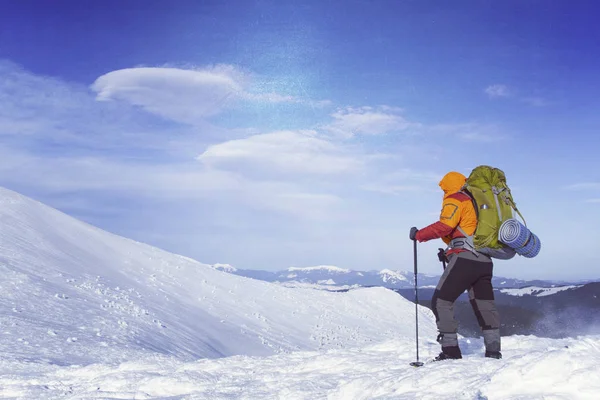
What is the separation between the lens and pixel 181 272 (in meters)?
23.7

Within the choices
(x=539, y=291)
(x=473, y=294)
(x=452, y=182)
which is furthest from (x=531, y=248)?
(x=539, y=291)

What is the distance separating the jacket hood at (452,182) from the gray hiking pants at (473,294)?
821 millimetres

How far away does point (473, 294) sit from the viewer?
6.41 m

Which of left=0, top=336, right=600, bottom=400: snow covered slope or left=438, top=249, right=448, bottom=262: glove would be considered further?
left=438, top=249, right=448, bottom=262: glove

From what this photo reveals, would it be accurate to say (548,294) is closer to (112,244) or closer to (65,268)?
(112,244)

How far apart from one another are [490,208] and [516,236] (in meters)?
0.47

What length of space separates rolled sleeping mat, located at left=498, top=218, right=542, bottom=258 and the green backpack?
96 mm

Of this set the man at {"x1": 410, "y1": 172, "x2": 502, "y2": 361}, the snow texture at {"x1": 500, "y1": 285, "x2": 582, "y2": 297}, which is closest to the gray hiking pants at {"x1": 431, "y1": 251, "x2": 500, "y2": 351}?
the man at {"x1": 410, "y1": 172, "x2": 502, "y2": 361}

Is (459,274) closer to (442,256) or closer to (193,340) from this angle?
(442,256)

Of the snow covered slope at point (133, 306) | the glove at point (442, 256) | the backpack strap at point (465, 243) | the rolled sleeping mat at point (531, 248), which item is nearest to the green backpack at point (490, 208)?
the backpack strap at point (465, 243)

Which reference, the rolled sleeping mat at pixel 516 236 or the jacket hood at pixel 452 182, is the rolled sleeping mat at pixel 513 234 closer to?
the rolled sleeping mat at pixel 516 236

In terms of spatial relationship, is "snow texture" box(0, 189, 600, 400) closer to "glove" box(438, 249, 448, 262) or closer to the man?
the man

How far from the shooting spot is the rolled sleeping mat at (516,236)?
19.4 ft

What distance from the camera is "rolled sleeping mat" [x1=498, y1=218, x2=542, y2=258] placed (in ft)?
19.4
